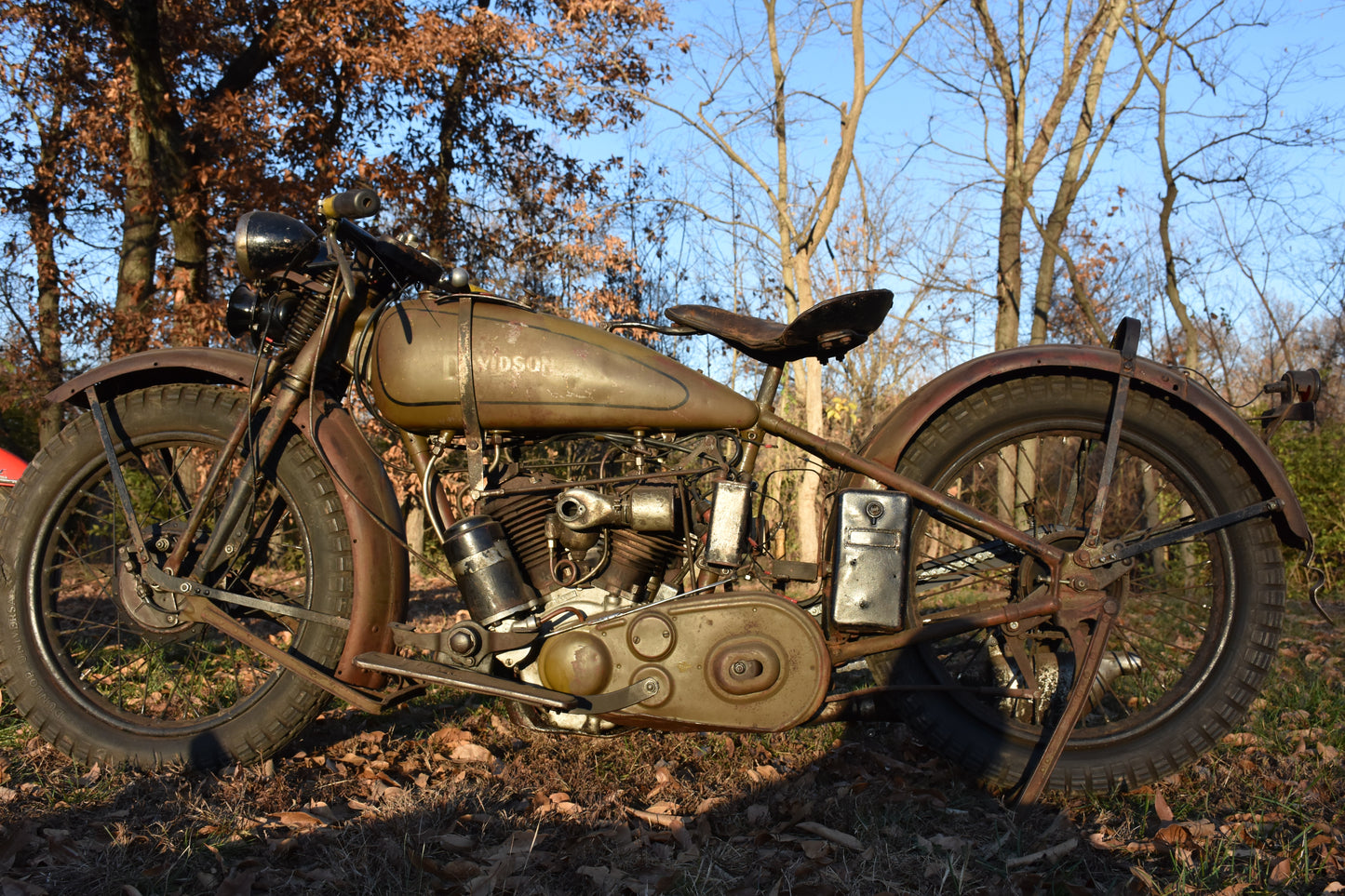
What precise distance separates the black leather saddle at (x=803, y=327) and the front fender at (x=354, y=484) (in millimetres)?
1055

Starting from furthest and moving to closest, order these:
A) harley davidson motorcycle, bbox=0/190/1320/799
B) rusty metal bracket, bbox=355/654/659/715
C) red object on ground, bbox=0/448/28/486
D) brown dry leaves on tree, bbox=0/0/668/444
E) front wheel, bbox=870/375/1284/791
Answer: brown dry leaves on tree, bbox=0/0/668/444 < red object on ground, bbox=0/448/28/486 < front wheel, bbox=870/375/1284/791 < harley davidson motorcycle, bbox=0/190/1320/799 < rusty metal bracket, bbox=355/654/659/715

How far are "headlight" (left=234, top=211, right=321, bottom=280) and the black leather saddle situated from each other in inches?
43.8

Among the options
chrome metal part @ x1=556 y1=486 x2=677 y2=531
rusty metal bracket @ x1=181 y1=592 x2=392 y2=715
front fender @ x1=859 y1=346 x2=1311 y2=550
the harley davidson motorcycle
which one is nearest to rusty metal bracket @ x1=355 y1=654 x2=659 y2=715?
the harley davidson motorcycle

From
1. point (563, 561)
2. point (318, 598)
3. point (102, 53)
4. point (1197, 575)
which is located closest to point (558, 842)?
point (563, 561)

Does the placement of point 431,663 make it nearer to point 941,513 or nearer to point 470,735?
point 470,735

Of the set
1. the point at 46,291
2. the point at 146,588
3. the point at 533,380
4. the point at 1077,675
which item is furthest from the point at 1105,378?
the point at 46,291

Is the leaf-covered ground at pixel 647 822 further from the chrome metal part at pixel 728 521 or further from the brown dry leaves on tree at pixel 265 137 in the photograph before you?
the brown dry leaves on tree at pixel 265 137

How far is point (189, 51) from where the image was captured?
28.2ft

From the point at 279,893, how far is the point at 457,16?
855 centimetres

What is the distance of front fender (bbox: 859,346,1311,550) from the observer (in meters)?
2.41

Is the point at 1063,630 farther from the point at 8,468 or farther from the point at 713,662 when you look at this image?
the point at 8,468

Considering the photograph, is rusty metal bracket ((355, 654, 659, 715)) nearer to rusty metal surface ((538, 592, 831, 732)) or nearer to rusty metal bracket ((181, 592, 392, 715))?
rusty metal surface ((538, 592, 831, 732))

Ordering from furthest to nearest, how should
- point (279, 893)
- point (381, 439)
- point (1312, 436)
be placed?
point (381, 439)
point (1312, 436)
point (279, 893)

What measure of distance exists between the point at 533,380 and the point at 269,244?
35.8 inches
